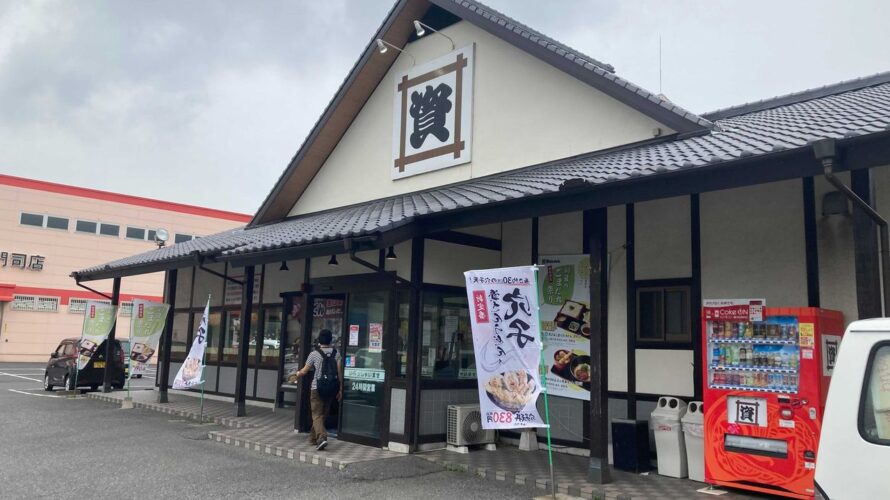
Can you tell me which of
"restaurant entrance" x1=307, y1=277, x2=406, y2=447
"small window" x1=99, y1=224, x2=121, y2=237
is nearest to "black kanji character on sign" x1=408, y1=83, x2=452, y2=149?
"restaurant entrance" x1=307, y1=277, x2=406, y2=447

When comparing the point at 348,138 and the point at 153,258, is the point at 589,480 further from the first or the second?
the point at 153,258

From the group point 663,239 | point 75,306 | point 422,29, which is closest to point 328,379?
point 663,239

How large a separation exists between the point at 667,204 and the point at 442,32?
510cm

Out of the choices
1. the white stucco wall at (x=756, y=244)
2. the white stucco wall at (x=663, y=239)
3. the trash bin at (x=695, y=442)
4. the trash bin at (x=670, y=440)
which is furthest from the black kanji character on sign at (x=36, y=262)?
the trash bin at (x=695, y=442)

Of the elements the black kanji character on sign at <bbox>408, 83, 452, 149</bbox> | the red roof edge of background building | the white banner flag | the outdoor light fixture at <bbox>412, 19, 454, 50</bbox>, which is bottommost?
the white banner flag

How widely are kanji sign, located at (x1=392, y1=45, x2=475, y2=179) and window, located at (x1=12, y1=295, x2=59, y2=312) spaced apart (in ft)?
85.4

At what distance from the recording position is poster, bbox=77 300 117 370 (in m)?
14.5

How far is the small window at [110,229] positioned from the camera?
3198cm

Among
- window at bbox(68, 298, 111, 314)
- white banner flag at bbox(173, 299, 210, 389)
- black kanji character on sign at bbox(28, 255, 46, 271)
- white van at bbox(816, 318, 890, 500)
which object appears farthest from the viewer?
window at bbox(68, 298, 111, 314)

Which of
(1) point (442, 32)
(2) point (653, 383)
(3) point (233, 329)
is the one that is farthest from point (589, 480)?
(3) point (233, 329)

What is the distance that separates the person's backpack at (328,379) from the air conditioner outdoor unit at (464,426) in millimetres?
1557

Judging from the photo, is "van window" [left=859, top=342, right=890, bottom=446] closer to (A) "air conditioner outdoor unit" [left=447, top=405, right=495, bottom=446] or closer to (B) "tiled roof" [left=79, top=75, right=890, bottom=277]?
(B) "tiled roof" [left=79, top=75, right=890, bottom=277]

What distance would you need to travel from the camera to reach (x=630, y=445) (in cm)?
688

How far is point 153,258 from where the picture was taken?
44.1ft
